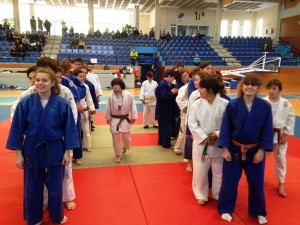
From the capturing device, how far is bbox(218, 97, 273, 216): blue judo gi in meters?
2.73

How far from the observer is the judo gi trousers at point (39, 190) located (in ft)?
8.39

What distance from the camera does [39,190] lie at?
2600 millimetres

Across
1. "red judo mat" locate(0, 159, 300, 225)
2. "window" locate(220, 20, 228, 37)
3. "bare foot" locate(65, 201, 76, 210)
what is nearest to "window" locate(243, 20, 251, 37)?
"window" locate(220, 20, 228, 37)

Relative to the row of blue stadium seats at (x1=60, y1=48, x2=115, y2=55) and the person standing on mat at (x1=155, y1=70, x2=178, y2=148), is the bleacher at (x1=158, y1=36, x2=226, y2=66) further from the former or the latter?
the person standing on mat at (x1=155, y1=70, x2=178, y2=148)

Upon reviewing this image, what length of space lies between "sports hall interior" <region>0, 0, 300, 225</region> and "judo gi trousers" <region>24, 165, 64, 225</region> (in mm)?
272

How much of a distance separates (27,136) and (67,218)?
3.54 feet

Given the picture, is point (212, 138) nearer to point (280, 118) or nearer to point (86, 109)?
point (280, 118)

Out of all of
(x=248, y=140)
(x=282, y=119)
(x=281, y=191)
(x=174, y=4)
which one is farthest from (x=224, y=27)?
(x=248, y=140)

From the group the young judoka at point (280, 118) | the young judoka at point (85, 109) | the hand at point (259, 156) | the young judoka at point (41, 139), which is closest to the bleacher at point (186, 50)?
the young judoka at point (85, 109)

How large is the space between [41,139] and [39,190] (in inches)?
21.1

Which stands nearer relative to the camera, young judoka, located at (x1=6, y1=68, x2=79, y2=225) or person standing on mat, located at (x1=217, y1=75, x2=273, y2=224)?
young judoka, located at (x1=6, y1=68, x2=79, y2=225)

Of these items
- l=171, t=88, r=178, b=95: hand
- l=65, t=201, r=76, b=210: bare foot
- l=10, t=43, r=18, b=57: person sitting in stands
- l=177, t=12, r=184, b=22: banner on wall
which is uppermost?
l=177, t=12, r=184, b=22: banner on wall

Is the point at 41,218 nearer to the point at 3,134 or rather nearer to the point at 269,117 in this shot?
the point at 269,117

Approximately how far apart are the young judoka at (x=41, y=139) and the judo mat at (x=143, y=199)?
1.77 feet
